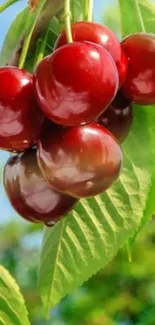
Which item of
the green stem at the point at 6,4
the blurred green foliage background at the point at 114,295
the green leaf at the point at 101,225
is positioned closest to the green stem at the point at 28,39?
the green stem at the point at 6,4

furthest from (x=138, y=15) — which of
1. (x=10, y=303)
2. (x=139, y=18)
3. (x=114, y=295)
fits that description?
(x=114, y=295)

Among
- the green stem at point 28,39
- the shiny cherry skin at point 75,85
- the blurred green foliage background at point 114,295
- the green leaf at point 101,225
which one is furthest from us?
the blurred green foliage background at point 114,295

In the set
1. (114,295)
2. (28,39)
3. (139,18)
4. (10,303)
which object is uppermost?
(28,39)

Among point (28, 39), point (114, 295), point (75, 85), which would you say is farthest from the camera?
point (114, 295)

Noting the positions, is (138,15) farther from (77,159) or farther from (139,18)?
(77,159)

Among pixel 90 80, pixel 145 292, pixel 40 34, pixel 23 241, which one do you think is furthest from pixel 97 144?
pixel 23 241

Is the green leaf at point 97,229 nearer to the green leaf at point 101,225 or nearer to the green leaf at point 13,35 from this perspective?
the green leaf at point 101,225
